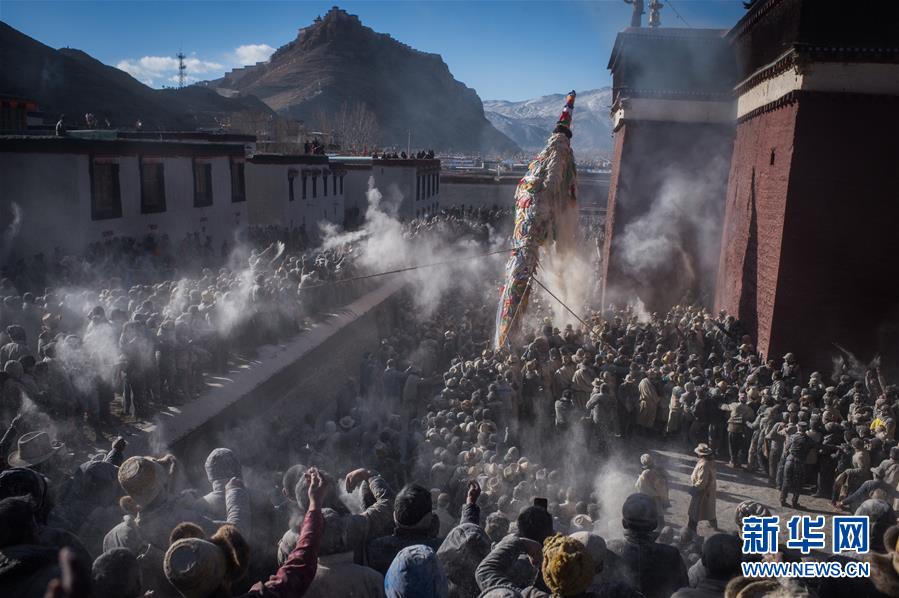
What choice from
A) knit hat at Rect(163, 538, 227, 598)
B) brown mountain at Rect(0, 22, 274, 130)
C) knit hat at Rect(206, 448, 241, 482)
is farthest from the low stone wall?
brown mountain at Rect(0, 22, 274, 130)

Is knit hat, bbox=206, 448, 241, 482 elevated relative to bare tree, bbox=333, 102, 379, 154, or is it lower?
lower

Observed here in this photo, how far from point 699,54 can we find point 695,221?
472cm

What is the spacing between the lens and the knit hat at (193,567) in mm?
3525

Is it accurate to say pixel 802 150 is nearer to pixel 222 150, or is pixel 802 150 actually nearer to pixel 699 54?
pixel 699 54

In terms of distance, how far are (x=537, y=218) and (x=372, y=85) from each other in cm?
10284

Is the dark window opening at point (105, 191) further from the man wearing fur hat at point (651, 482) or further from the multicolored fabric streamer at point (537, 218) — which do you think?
the man wearing fur hat at point (651, 482)

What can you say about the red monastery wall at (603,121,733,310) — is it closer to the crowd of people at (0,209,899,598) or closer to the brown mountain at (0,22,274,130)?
the crowd of people at (0,209,899,598)

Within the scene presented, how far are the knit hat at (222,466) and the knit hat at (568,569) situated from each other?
2.57m

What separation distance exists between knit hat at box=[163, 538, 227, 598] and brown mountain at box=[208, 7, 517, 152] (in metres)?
93.9

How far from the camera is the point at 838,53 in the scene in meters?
12.4

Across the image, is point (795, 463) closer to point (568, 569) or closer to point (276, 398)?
point (568, 569)

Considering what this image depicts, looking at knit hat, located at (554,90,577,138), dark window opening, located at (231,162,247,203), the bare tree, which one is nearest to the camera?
knit hat, located at (554,90,577,138)

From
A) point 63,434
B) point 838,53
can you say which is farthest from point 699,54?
point 63,434

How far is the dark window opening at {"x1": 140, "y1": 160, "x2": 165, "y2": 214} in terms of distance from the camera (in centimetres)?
1902
